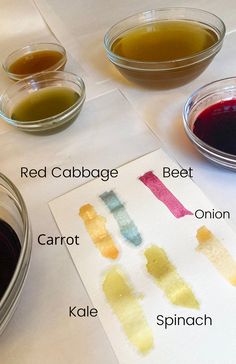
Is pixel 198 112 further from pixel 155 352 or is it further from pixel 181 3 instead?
pixel 181 3

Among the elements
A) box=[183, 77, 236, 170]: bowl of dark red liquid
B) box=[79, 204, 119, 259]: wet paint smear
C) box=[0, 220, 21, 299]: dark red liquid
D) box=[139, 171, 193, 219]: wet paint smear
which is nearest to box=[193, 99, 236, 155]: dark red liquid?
box=[183, 77, 236, 170]: bowl of dark red liquid

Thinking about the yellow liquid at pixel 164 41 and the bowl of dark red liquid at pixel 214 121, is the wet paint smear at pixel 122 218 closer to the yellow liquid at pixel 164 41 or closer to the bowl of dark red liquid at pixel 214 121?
the bowl of dark red liquid at pixel 214 121

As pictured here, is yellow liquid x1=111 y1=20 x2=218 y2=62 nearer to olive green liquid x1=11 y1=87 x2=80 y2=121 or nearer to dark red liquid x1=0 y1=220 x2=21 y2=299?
olive green liquid x1=11 y1=87 x2=80 y2=121

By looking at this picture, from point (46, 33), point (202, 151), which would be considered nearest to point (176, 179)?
point (202, 151)

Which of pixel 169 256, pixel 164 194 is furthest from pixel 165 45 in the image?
pixel 169 256

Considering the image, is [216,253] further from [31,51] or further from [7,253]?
[31,51]

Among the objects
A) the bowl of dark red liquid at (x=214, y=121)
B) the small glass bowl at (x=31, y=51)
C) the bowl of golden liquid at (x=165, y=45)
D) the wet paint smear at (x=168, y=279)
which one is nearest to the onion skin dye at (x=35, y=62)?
the small glass bowl at (x=31, y=51)
